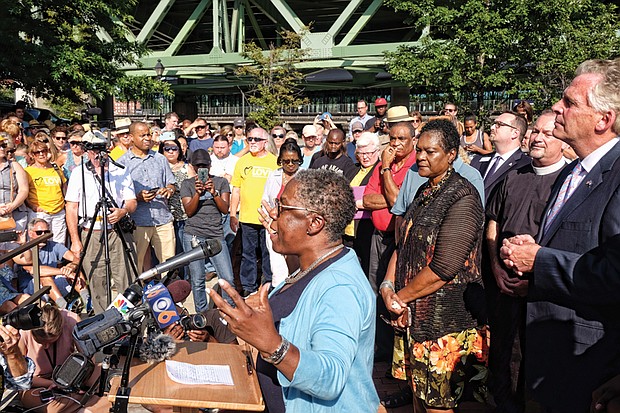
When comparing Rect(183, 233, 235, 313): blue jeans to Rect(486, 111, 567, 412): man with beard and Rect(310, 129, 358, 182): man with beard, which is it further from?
Rect(486, 111, 567, 412): man with beard

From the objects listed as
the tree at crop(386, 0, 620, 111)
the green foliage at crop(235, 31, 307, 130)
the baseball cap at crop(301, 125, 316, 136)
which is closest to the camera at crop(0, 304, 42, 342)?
the baseball cap at crop(301, 125, 316, 136)

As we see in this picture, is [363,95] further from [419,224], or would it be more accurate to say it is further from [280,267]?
[419,224]

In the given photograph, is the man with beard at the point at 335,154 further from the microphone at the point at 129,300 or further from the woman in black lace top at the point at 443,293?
the microphone at the point at 129,300

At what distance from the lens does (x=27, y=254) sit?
566 cm

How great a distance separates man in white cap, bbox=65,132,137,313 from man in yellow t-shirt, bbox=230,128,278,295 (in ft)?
4.42

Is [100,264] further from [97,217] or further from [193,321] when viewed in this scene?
[193,321]

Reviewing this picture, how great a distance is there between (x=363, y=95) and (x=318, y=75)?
421cm

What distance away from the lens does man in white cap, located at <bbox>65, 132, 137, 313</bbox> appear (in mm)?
6289

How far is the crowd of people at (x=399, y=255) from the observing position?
2.25 m

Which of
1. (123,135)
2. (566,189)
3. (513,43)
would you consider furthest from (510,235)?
(513,43)

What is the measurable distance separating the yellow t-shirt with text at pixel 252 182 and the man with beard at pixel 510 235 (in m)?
3.49

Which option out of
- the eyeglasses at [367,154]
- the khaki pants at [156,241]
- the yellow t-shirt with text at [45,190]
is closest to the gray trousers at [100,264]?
the khaki pants at [156,241]

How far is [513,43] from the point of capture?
16656 mm

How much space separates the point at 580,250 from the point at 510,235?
147 centimetres
